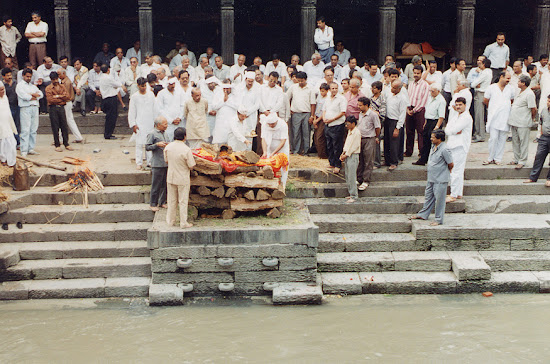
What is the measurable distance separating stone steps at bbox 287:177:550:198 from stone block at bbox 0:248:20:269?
430 cm

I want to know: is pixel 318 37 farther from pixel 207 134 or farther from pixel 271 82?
pixel 207 134

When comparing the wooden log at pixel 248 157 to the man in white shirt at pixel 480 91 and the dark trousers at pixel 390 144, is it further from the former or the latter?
the man in white shirt at pixel 480 91

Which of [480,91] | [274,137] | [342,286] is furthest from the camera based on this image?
[480,91]

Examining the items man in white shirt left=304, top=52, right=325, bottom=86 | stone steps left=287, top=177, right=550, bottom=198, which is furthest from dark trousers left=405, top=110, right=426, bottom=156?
man in white shirt left=304, top=52, right=325, bottom=86

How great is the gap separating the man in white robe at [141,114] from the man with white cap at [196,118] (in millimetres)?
650

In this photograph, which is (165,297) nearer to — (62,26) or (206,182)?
(206,182)

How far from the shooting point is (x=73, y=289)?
9.38 meters

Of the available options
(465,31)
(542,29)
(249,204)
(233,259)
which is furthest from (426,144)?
(542,29)

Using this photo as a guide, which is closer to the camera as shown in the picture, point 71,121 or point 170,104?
point 170,104

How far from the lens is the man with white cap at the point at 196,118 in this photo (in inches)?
445

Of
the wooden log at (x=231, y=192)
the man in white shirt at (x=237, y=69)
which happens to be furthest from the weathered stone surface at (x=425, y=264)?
the man in white shirt at (x=237, y=69)

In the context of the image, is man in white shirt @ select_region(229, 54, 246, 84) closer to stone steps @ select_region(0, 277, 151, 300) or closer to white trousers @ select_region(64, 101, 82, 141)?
white trousers @ select_region(64, 101, 82, 141)

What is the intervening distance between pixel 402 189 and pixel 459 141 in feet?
4.01

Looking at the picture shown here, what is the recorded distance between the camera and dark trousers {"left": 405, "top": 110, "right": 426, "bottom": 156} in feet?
39.6
